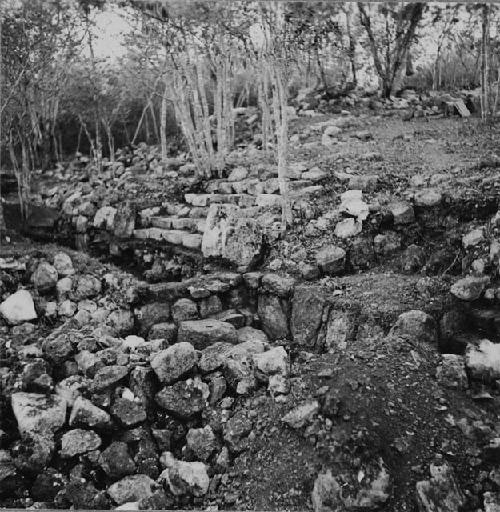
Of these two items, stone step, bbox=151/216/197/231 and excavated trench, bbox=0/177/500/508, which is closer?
excavated trench, bbox=0/177/500/508

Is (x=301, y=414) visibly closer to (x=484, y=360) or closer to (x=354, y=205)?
(x=484, y=360)

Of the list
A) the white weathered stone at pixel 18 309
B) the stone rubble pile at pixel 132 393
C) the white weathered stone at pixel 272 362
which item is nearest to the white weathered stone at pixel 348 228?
the stone rubble pile at pixel 132 393

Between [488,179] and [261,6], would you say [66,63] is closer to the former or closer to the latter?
[261,6]

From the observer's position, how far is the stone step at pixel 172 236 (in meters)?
3.56

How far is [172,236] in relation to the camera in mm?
3705

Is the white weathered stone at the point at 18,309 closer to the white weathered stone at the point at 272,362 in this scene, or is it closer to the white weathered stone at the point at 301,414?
the white weathered stone at the point at 272,362

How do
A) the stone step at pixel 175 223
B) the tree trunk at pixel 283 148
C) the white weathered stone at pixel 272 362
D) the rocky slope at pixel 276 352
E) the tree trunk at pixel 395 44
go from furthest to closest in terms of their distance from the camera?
1. the stone step at pixel 175 223
2. the tree trunk at pixel 283 148
3. the tree trunk at pixel 395 44
4. the white weathered stone at pixel 272 362
5. the rocky slope at pixel 276 352

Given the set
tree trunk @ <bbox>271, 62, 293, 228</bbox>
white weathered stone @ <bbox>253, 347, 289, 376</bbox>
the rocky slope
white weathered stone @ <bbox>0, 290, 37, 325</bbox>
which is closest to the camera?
the rocky slope

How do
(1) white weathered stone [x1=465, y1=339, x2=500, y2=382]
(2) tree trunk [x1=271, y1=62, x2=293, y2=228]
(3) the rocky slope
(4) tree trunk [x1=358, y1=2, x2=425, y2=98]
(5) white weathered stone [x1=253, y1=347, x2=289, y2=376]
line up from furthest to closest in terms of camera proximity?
(2) tree trunk [x1=271, y1=62, x2=293, y2=228], (4) tree trunk [x1=358, y1=2, x2=425, y2=98], (5) white weathered stone [x1=253, y1=347, x2=289, y2=376], (1) white weathered stone [x1=465, y1=339, x2=500, y2=382], (3) the rocky slope

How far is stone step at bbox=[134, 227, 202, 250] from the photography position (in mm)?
3562

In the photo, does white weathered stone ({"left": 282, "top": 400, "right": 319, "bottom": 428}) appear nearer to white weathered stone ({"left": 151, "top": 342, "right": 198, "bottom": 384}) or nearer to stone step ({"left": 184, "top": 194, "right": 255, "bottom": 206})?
white weathered stone ({"left": 151, "top": 342, "right": 198, "bottom": 384})

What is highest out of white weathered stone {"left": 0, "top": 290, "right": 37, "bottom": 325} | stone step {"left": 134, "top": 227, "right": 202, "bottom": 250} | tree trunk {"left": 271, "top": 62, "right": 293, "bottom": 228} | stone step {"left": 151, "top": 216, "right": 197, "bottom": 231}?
tree trunk {"left": 271, "top": 62, "right": 293, "bottom": 228}

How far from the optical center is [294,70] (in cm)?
393

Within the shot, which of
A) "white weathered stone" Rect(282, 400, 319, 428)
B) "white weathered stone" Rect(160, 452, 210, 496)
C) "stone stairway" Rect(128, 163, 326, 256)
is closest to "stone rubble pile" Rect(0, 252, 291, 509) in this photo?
"white weathered stone" Rect(160, 452, 210, 496)
